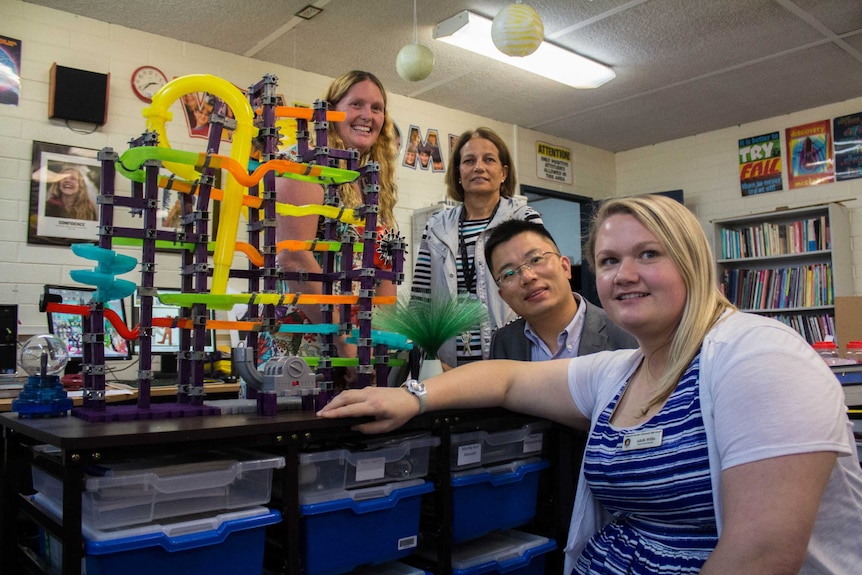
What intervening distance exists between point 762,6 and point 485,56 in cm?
164

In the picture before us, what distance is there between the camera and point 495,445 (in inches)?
59.3

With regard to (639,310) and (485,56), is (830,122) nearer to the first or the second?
(485,56)

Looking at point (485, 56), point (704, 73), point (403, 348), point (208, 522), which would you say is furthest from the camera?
point (704, 73)

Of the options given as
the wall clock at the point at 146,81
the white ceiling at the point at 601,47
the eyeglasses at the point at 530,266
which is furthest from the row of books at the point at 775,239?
the wall clock at the point at 146,81

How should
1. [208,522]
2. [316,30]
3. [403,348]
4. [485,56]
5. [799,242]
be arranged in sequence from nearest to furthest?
[208,522] < [403,348] < [316,30] < [485,56] < [799,242]

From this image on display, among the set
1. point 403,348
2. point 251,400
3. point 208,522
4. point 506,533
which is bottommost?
point 506,533

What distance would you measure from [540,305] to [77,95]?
3.26 m

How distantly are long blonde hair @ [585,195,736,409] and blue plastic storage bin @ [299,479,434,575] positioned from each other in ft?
1.61

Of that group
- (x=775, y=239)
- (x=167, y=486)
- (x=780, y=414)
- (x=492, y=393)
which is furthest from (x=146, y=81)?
(x=775, y=239)

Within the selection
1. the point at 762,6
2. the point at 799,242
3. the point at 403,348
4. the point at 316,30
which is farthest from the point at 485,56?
the point at 403,348

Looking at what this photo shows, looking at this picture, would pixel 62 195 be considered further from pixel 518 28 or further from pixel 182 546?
pixel 182 546

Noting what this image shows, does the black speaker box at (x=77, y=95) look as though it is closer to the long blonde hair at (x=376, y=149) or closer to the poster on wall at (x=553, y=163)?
the long blonde hair at (x=376, y=149)

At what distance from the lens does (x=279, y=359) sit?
127 centimetres

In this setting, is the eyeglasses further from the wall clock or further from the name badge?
the wall clock
